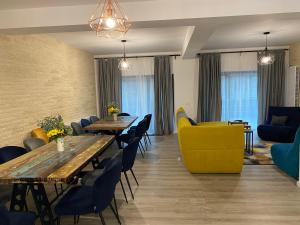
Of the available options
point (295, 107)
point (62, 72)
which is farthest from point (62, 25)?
point (295, 107)

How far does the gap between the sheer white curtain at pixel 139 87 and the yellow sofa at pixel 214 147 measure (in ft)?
12.2

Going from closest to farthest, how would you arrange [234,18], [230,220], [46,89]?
[230,220] → [234,18] → [46,89]

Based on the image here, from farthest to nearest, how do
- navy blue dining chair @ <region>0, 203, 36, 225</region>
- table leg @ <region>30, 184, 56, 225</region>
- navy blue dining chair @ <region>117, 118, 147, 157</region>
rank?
navy blue dining chair @ <region>117, 118, 147, 157</region> → table leg @ <region>30, 184, 56, 225</region> → navy blue dining chair @ <region>0, 203, 36, 225</region>

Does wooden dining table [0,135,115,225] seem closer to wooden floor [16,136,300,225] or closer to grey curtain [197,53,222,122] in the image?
wooden floor [16,136,300,225]

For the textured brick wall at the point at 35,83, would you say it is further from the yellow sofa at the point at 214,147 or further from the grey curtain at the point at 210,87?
the grey curtain at the point at 210,87

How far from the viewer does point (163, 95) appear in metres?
7.45

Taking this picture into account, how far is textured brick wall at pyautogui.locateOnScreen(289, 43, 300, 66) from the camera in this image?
643 centimetres

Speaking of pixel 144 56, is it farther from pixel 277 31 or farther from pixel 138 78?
pixel 277 31

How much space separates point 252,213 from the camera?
9.29ft

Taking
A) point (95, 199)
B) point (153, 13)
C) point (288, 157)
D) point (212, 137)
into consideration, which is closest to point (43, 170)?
point (95, 199)

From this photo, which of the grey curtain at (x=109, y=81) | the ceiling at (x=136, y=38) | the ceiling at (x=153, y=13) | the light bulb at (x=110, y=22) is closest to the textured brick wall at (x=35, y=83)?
the ceiling at (x=136, y=38)

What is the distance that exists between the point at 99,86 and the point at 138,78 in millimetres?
1240

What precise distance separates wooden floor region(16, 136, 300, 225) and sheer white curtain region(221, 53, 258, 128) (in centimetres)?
325

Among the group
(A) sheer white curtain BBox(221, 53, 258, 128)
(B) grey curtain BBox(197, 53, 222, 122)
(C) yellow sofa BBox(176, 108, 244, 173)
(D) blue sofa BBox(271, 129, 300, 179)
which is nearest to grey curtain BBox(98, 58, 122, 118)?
(B) grey curtain BBox(197, 53, 222, 122)
